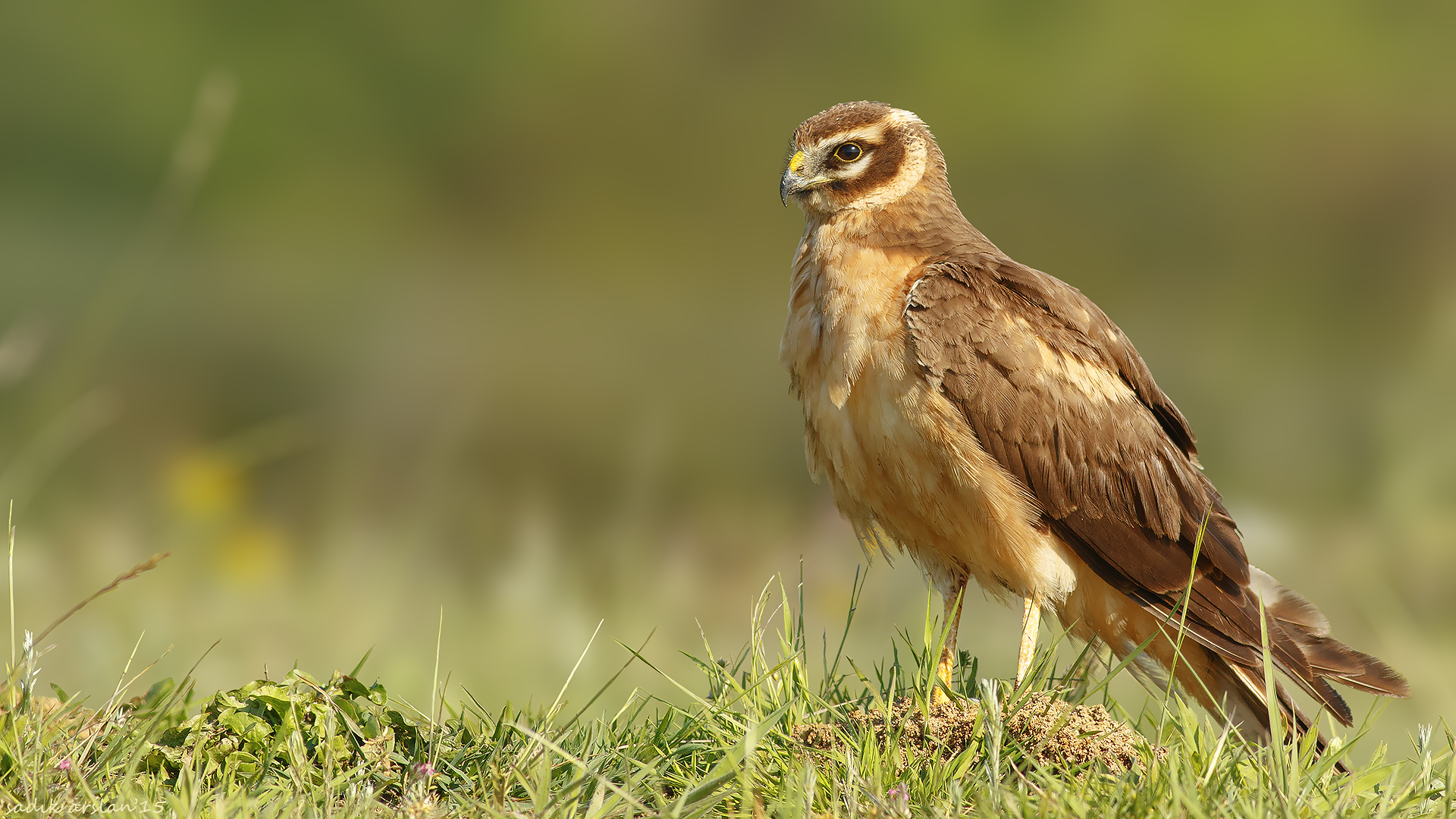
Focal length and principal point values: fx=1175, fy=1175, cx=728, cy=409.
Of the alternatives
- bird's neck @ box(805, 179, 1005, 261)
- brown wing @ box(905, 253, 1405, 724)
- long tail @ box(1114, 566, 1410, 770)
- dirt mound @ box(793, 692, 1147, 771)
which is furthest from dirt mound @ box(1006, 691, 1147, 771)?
bird's neck @ box(805, 179, 1005, 261)

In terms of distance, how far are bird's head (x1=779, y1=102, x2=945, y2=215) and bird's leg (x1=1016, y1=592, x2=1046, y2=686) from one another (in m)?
1.66

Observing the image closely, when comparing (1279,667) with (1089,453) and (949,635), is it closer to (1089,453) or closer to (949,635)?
(1089,453)

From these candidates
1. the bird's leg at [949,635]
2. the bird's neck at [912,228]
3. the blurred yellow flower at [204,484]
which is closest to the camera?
the bird's leg at [949,635]

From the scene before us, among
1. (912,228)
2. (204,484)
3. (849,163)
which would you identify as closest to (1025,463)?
(912,228)

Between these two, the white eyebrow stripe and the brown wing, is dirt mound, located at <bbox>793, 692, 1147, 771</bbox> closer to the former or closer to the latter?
the brown wing

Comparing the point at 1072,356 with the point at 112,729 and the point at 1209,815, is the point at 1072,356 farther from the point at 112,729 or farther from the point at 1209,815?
the point at 112,729

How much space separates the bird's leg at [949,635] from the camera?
12.0 feet

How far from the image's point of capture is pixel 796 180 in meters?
4.71

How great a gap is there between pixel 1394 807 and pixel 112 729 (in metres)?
3.33

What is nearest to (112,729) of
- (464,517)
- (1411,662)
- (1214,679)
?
(1214,679)

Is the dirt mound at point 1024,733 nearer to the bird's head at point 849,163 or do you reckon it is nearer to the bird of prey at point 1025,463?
the bird of prey at point 1025,463

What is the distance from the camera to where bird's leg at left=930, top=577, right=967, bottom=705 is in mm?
3649

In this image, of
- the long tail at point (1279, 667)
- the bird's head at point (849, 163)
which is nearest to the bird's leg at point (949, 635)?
the long tail at point (1279, 667)

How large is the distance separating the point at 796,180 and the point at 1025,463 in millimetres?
1457
